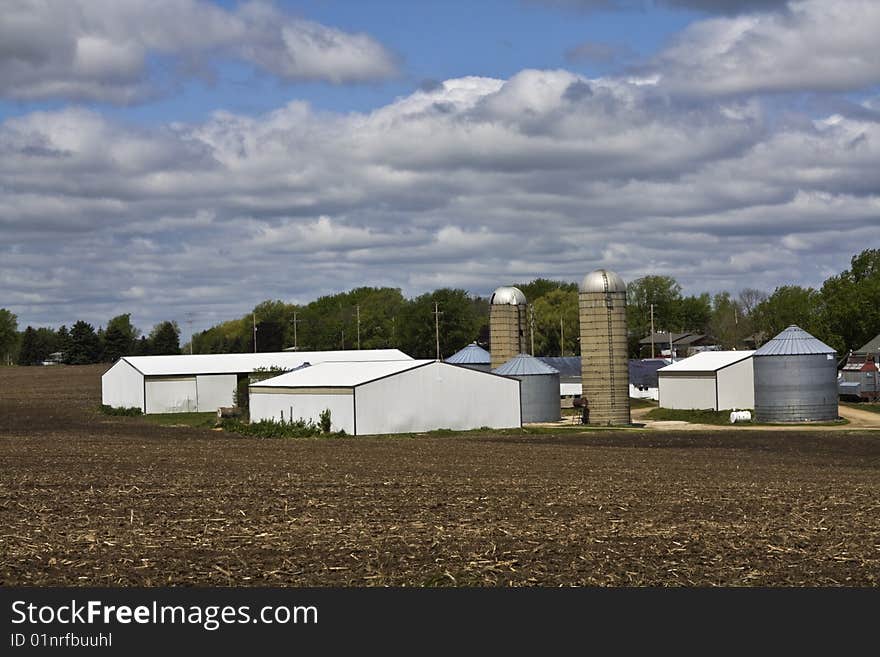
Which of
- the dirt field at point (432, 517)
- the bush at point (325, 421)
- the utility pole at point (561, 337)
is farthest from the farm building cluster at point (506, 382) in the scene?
the utility pole at point (561, 337)

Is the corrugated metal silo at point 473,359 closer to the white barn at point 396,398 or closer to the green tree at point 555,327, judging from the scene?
the white barn at point 396,398

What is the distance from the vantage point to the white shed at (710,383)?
261 ft

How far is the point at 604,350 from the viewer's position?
71062 millimetres

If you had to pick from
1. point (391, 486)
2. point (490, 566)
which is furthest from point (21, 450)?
point (490, 566)

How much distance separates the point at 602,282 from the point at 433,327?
3370 inches

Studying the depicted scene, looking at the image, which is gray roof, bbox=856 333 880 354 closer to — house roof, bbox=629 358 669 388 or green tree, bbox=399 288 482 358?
house roof, bbox=629 358 669 388

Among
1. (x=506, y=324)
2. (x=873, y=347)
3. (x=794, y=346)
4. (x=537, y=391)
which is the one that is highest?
(x=506, y=324)

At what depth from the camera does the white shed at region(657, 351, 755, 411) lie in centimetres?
7950

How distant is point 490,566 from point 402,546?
2171mm

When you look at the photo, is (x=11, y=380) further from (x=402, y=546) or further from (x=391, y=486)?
(x=402, y=546)

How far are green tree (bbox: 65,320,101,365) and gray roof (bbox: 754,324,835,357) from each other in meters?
139

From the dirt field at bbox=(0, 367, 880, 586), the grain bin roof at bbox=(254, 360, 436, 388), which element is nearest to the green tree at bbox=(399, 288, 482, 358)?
the grain bin roof at bbox=(254, 360, 436, 388)

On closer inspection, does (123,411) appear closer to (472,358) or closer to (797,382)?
(472,358)

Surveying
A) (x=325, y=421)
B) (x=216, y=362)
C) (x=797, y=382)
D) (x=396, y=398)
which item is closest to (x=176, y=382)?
(x=216, y=362)
